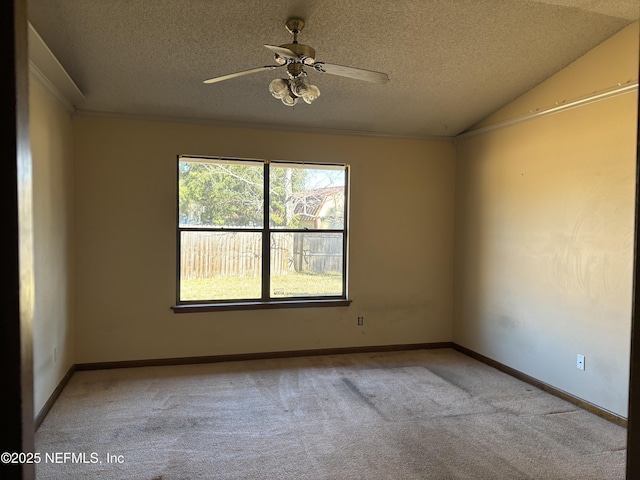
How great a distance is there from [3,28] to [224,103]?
3588 mm

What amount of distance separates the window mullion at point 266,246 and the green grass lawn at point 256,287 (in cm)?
6

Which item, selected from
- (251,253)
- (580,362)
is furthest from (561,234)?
(251,253)

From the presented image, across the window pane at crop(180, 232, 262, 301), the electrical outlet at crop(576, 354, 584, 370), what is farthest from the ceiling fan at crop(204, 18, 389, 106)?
the electrical outlet at crop(576, 354, 584, 370)

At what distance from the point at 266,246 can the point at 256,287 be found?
48 centimetres

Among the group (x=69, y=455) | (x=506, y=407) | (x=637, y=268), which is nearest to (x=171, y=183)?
(x=69, y=455)

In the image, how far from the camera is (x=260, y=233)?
4.54 metres

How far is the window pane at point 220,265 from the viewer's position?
4.34 metres

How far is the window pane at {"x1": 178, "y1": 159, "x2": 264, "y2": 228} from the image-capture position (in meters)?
4.31

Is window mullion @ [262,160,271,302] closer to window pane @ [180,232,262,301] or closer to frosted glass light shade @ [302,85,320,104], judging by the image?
window pane @ [180,232,262,301]

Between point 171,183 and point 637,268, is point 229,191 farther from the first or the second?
point 637,268

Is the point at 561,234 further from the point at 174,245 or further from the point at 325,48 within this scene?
the point at 174,245

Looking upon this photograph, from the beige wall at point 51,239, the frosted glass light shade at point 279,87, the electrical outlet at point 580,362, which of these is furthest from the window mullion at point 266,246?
the electrical outlet at point 580,362

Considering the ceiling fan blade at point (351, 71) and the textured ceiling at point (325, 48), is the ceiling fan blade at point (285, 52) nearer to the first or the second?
the ceiling fan blade at point (351, 71)

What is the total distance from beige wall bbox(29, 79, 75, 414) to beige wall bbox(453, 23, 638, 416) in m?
4.17
